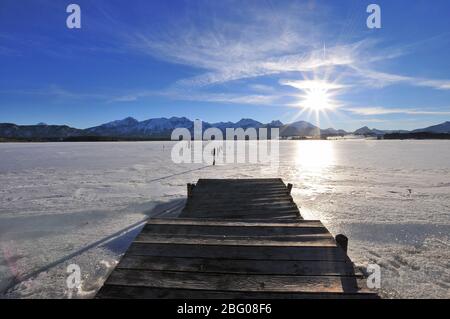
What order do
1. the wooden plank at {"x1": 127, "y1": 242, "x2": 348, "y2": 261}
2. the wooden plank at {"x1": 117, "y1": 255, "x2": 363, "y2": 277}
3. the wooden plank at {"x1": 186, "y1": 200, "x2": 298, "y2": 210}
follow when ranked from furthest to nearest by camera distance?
the wooden plank at {"x1": 186, "y1": 200, "x2": 298, "y2": 210} → the wooden plank at {"x1": 127, "y1": 242, "x2": 348, "y2": 261} → the wooden plank at {"x1": 117, "y1": 255, "x2": 363, "y2": 277}

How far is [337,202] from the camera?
31.1ft

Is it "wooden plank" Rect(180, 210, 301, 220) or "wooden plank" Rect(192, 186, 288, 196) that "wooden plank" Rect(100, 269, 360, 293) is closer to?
"wooden plank" Rect(180, 210, 301, 220)

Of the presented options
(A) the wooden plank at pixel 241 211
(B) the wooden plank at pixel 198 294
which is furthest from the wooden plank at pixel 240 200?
(B) the wooden plank at pixel 198 294

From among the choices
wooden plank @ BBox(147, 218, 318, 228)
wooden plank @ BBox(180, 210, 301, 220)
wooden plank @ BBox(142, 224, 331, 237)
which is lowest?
wooden plank @ BBox(180, 210, 301, 220)

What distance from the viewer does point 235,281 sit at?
3.15m

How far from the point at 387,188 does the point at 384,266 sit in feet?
25.5

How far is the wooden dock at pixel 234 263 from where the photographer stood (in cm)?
300

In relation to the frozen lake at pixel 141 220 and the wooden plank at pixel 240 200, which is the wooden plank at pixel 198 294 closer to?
the frozen lake at pixel 141 220

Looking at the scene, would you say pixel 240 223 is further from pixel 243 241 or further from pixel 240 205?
pixel 240 205

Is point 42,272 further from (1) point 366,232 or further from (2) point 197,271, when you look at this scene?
(1) point 366,232

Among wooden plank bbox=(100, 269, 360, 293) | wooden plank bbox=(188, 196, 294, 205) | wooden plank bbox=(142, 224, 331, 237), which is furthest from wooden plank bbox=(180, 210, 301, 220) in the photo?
wooden plank bbox=(100, 269, 360, 293)

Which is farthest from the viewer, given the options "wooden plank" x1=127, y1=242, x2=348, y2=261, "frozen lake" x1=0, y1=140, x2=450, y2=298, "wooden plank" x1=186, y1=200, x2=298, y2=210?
"wooden plank" x1=186, y1=200, x2=298, y2=210

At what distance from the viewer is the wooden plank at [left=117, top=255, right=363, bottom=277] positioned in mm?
3307
